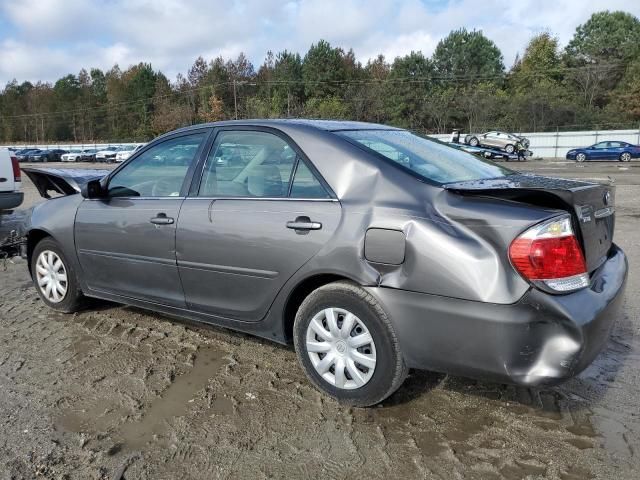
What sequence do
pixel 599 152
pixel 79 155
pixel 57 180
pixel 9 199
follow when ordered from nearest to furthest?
1. pixel 57 180
2. pixel 9 199
3. pixel 599 152
4. pixel 79 155

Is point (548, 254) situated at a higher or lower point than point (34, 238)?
higher

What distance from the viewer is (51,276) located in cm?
473

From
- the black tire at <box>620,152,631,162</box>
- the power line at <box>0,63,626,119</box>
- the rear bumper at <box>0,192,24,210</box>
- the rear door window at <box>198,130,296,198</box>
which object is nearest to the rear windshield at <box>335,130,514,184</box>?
the rear door window at <box>198,130,296,198</box>

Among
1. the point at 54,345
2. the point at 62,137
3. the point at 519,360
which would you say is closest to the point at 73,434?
the point at 54,345

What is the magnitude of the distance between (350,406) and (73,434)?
4.80ft

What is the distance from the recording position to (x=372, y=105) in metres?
62.3

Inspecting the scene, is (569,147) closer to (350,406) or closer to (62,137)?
(350,406)

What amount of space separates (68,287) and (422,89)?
213ft

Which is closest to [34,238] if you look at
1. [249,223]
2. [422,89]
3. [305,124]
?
[249,223]

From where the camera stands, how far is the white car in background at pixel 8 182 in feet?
31.0

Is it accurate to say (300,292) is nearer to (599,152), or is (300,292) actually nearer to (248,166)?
(248,166)

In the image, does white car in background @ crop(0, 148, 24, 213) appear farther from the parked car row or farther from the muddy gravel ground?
the parked car row

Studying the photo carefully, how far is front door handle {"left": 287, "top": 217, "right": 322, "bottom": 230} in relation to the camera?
3.02m

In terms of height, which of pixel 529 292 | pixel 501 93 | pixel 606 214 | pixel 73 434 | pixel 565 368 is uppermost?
pixel 501 93
